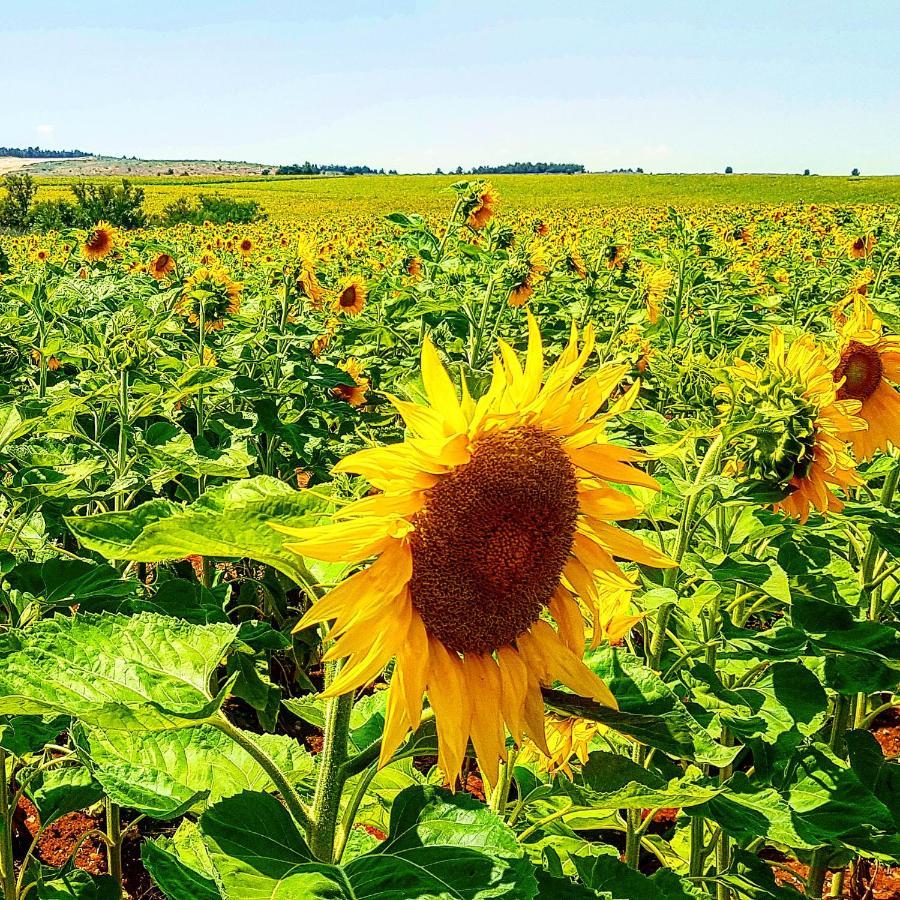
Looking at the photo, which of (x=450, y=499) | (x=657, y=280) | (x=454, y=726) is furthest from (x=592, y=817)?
(x=657, y=280)

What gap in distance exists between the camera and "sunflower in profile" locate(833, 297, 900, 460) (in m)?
2.34

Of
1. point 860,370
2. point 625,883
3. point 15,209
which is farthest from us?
point 15,209

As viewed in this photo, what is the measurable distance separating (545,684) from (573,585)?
5.7 inches

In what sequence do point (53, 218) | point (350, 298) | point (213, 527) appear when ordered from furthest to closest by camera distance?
point (53, 218), point (350, 298), point (213, 527)

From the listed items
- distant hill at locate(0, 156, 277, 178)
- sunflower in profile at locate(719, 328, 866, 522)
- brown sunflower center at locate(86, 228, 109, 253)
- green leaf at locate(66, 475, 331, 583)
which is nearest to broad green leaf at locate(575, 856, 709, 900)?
sunflower in profile at locate(719, 328, 866, 522)

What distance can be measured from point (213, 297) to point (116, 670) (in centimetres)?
447

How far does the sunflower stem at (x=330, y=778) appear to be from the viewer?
1110mm

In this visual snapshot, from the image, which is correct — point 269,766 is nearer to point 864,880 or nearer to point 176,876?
point 176,876

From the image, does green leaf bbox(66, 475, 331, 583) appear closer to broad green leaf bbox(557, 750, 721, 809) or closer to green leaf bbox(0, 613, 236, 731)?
green leaf bbox(0, 613, 236, 731)

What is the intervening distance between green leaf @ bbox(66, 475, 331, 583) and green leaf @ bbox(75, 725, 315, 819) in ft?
1.28

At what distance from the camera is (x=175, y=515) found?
3.13ft

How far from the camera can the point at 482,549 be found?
1070mm

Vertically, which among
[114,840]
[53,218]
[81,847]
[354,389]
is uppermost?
[53,218]

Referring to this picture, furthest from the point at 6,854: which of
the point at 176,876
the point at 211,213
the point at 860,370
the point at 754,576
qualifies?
the point at 211,213
